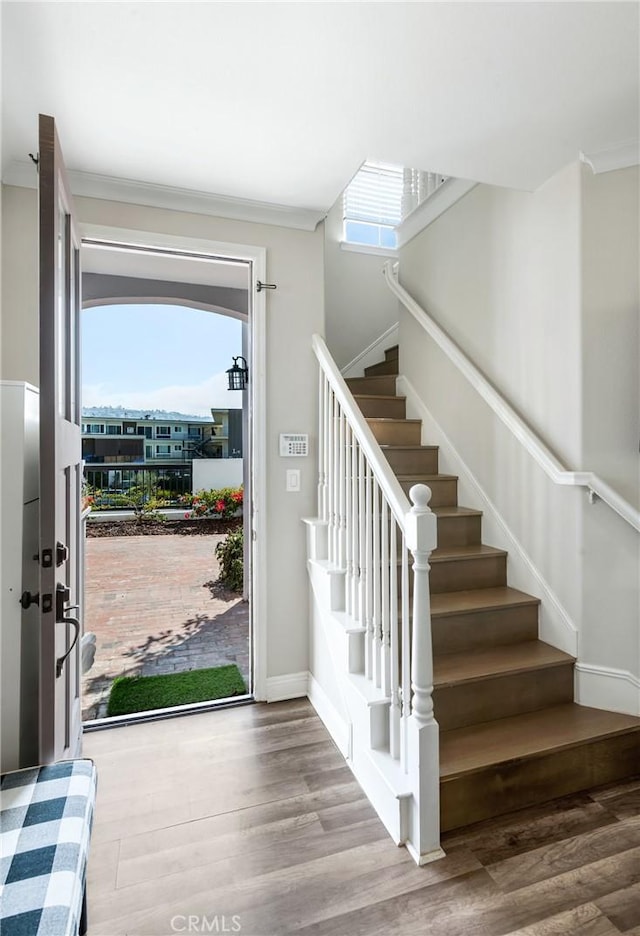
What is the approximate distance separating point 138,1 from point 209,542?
12.8 ft

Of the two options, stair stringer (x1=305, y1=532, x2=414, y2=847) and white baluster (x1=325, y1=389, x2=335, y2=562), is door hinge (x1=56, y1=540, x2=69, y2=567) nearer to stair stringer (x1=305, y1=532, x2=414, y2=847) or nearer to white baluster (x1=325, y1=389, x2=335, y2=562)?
stair stringer (x1=305, y1=532, x2=414, y2=847)

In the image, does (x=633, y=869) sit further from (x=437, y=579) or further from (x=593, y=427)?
(x=593, y=427)

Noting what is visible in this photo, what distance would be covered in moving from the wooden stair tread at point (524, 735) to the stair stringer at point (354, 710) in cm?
Answer: 19

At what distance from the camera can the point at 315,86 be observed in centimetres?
167

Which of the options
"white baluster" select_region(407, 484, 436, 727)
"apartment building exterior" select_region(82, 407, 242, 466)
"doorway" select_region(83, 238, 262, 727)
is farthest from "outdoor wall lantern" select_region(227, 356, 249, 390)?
"white baluster" select_region(407, 484, 436, 727)

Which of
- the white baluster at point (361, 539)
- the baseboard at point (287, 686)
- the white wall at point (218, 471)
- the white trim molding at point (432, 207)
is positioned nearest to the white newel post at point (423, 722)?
the white baluster at point (361, 539)

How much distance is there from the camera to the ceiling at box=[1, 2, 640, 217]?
1395mm

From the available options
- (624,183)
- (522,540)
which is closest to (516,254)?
(624,183)

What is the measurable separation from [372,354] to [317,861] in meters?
3.57

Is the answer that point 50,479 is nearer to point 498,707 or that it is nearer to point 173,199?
point 173,199

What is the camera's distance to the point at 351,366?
422 centimetres

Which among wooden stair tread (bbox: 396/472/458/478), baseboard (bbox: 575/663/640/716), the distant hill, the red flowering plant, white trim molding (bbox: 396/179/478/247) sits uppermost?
white trim molding (bbox: 396/179/478/247)

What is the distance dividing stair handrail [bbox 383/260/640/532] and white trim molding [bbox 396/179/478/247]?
46cm

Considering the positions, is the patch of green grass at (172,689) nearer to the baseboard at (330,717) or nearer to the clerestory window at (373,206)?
the baseboard at (330,717)
